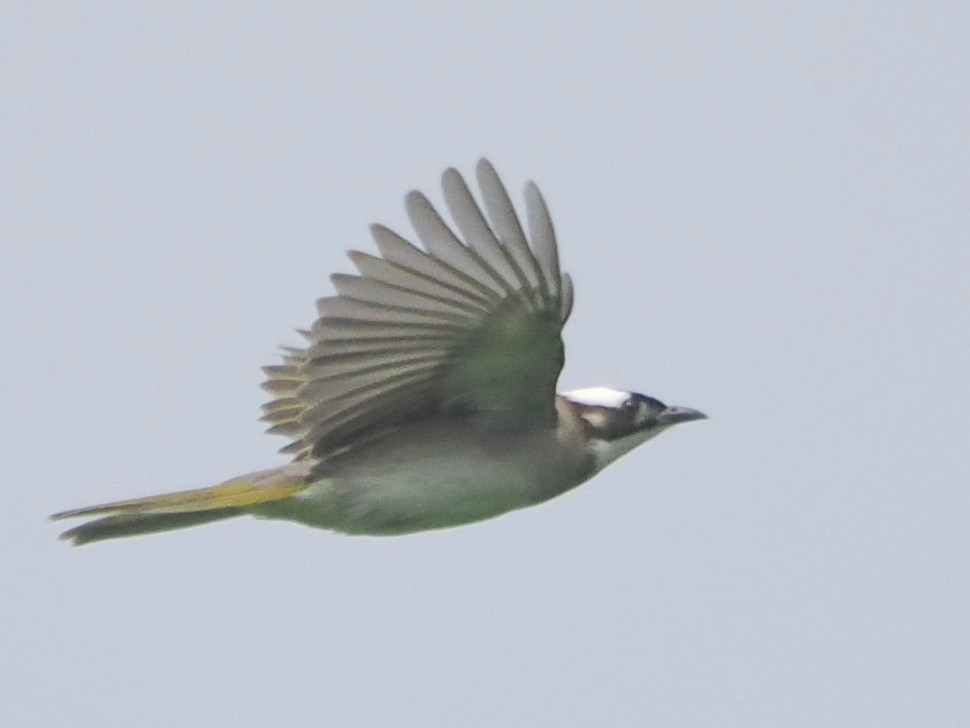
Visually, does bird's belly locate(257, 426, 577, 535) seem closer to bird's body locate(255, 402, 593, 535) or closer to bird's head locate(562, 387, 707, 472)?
bird's body locate(255, 402, 593, 535)

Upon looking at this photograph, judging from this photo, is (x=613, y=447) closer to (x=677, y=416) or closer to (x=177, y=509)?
(x=677, y=416)

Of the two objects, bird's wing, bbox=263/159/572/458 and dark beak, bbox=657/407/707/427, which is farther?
dark beak, bbox=657/407/707/427

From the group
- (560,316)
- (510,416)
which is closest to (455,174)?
(560,316)

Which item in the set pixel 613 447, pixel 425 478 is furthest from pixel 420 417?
pixel 613 447

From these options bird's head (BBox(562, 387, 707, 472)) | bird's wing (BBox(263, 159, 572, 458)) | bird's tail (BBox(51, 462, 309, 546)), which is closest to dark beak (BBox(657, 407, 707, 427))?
bird's head (BBox(562, 387, 707, 472))

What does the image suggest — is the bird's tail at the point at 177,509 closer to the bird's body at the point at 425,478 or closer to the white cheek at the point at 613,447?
the bird's body at the point at 425,478

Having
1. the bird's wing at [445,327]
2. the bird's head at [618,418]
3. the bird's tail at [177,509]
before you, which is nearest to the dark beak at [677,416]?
the bird's head at [618,418]
